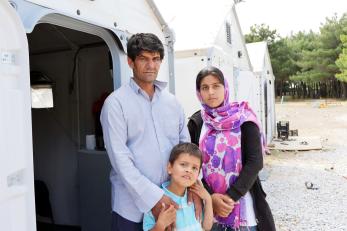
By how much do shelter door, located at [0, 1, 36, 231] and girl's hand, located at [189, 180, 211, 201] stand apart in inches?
35.5

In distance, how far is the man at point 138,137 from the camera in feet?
6.50

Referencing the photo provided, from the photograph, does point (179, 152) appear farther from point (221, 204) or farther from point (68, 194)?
point (68, 194)

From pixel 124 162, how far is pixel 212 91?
0.75 meters

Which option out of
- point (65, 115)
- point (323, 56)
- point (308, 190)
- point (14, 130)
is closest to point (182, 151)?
point (14, 130)

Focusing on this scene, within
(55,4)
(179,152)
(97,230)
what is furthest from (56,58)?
(179,152)

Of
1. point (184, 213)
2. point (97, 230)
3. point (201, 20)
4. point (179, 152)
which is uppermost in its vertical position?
point (201, 20)

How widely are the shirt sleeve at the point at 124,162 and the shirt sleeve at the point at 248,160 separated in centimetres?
51

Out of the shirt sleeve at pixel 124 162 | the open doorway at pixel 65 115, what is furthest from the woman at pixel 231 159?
the open doorway at pixel 65 115

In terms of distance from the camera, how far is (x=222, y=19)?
22.3 feet

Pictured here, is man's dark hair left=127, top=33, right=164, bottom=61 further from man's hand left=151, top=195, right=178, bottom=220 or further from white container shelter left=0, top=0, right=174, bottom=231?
man's hand left=151, top=195, right=178, bottom=220

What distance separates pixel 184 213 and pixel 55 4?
1464mm

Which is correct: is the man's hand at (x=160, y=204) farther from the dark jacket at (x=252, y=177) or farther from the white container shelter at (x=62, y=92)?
the white container shelter at (x=62, y=92)

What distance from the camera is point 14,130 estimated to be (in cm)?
168

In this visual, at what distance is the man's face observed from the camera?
2.09m
